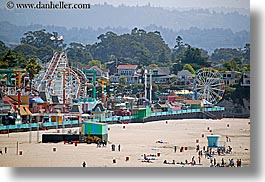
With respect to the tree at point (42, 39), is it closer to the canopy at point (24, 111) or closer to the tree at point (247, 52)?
the canopy at point (24, 111)

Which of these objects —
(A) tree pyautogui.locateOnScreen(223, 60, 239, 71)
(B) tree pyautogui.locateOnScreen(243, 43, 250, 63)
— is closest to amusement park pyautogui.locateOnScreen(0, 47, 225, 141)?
(A) tree pyautogui.locateOnScreen(223, 60, 239, 71)

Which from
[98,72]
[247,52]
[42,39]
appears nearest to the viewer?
[247,52]

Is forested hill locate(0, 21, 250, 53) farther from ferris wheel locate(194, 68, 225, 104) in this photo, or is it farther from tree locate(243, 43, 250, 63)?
ferris wheel locate(194, 68, 225, 104)

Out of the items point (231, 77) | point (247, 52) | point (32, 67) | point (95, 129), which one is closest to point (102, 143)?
point (95, 129)

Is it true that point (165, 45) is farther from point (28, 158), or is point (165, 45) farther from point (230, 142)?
point (28, 158)

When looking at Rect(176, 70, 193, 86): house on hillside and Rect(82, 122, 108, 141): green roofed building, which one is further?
Rect(176, 70, 193, 86): house on hillside

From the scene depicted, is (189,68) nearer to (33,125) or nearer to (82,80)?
(82,80)
